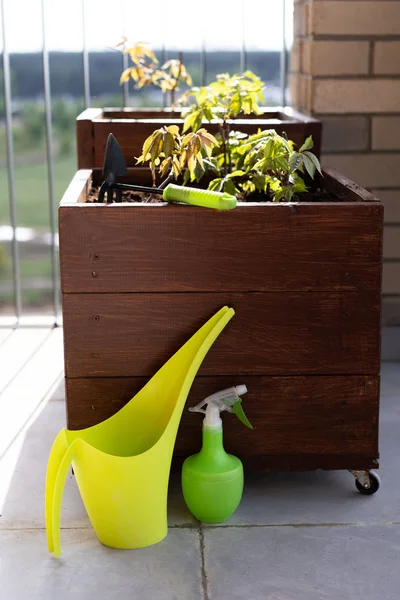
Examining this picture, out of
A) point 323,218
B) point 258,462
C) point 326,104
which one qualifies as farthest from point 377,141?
point 258,462

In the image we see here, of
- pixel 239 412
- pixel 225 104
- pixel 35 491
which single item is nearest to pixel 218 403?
pixel 239 412

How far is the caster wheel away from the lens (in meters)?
1.86

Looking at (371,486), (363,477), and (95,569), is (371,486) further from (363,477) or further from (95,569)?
(95,569)

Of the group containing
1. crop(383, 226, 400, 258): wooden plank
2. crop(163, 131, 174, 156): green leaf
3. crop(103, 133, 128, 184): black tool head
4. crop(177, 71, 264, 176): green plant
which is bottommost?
crop(383, 226, 400, 258): wooden plank

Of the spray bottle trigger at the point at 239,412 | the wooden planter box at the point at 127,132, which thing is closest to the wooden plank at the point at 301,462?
the spray bottle trigger at the point at 239,412

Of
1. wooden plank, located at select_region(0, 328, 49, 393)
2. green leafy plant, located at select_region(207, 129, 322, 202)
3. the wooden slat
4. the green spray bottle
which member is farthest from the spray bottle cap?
the wooden slat

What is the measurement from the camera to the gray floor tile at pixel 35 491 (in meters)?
1.77

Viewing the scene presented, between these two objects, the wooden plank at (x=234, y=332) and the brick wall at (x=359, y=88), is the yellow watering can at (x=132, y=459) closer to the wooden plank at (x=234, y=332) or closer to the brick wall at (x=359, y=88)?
the wooden plank at (x=234, y=332)

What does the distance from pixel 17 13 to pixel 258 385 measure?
6.07 ft

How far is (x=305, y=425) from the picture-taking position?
180 centimetres

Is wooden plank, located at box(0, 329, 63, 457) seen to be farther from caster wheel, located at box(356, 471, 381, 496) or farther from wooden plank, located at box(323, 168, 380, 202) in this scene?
wooden plank, located at box(323, 168, 380, 202)

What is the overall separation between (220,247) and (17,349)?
1.36 meters

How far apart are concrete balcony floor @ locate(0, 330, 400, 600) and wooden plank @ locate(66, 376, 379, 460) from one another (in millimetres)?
120

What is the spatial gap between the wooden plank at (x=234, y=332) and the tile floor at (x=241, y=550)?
1.00ft
